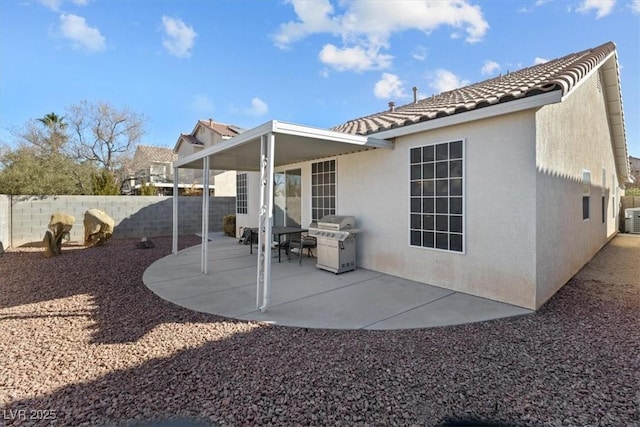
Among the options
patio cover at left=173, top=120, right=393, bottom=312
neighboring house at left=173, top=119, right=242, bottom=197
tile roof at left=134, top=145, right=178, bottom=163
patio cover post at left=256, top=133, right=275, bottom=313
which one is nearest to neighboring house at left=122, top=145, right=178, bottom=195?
tile roof at left=134, top=145, right=178, bottom=163

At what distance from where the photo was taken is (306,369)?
3156 mm

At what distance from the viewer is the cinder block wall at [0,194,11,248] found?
1035 centimetres

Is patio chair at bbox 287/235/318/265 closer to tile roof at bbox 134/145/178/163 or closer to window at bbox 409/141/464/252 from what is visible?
window at bbox 409/141/464/252

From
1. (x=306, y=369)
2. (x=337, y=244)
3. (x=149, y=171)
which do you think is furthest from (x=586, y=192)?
(x=149, y=171)

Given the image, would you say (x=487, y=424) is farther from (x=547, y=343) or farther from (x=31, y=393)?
(x=31, y=393)

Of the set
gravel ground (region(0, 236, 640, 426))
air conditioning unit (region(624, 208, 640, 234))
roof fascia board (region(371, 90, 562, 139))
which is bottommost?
gravel ground (region(0, 236, 640, 426))

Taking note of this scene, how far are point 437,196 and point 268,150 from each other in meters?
3.26

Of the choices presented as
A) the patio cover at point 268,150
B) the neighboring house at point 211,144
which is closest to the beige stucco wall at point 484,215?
the patio cover at point 268,150

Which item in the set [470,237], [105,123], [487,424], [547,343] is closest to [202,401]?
[487,424]

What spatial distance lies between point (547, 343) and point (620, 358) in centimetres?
63

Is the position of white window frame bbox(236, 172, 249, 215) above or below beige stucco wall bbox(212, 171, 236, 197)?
below

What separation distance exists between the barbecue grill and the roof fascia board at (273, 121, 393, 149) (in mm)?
1873

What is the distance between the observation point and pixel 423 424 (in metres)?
2.39

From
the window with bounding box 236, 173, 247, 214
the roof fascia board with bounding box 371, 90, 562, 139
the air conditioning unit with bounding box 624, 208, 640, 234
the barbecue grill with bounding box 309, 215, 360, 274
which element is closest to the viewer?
the roof fascia board with bounding box 371, 90, 562, 139
